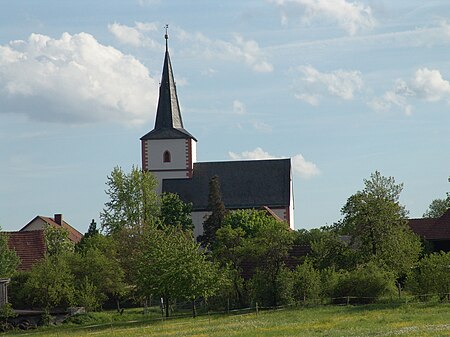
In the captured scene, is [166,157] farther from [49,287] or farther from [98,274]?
[49,287]

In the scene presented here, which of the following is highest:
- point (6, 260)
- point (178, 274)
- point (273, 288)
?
point (6, 260)

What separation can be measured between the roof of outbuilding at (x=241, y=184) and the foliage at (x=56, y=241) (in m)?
24.1

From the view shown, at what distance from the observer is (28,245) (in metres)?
75.2

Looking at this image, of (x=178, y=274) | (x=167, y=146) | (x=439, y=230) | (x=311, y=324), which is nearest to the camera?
(x=311, y=324)

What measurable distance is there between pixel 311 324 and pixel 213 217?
1996 inches

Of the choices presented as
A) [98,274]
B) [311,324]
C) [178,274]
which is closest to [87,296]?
[98,274]

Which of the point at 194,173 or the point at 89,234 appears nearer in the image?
the point at 89,234

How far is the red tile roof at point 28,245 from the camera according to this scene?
7375 cm

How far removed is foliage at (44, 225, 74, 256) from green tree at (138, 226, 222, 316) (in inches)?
812

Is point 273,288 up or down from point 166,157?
down

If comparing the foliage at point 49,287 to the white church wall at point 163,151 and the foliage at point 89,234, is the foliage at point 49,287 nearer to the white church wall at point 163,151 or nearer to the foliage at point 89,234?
the foliage at point 89,234

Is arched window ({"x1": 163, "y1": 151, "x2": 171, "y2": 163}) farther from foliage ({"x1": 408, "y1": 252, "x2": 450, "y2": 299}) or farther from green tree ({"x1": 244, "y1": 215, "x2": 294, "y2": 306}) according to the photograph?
foliage ({"x1": 408, "y1": 252, "x2": 450, "y2": 299})

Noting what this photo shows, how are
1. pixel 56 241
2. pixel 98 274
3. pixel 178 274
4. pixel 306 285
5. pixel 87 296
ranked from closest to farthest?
1. pixel 306 285
2. pixel 178 274
3. pixel 87 296
4. pixel 98 274
5. pixel 56 241

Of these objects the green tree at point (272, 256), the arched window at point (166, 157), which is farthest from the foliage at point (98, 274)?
the arched window at point (166, 157)
